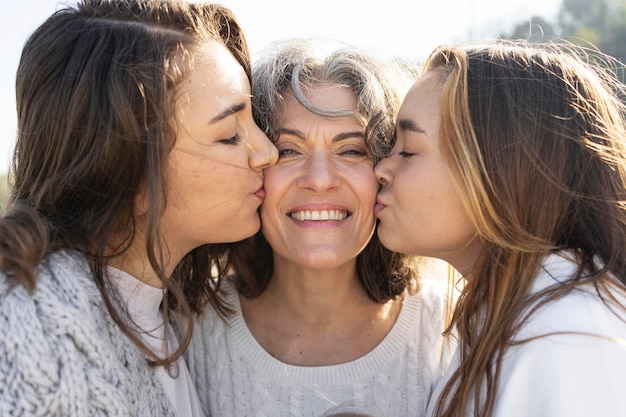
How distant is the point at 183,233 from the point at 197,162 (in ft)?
0.96

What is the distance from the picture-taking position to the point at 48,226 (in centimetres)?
212

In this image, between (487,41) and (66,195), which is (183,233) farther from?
(487,41)

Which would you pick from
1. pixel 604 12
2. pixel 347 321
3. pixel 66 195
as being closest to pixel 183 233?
pixel 66 195

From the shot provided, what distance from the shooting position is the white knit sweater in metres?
1.75

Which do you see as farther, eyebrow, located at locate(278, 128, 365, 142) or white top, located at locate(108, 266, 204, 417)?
eyebrow, located at locate(278, 128, 365, 142)

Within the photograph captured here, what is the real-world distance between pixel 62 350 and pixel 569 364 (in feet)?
4.50

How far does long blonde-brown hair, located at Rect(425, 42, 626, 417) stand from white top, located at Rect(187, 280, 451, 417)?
55 cm

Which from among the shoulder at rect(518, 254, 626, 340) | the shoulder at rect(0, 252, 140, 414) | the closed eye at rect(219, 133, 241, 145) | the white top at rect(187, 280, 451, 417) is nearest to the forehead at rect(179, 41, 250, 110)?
the closed eye at rect(219, 133, 241, 145)

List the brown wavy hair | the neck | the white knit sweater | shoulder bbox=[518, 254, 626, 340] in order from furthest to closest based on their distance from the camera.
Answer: the neck < the brown wavy hair < shoulder bbox=[518, 254, 626, 340] < the white knit sweater

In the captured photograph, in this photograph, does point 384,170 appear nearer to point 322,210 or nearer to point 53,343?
point 322,210

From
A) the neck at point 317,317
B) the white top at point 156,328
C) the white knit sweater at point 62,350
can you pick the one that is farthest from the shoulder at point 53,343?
the neck at point 317,317

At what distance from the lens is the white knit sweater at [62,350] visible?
1.75 metres

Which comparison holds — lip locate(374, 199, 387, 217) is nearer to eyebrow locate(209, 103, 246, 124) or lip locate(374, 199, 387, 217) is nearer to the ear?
eyebrow locate(209, 103, 246, 124)

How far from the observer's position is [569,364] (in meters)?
1.85
